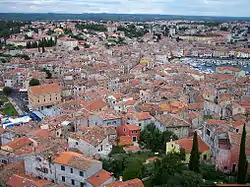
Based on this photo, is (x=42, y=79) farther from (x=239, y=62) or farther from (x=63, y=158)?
(x=239, y=62)

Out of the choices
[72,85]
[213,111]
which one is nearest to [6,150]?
[213,111]

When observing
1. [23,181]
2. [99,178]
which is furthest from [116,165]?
[23,181]

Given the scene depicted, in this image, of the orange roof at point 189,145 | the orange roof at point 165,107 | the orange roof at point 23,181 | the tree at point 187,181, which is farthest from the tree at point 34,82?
the tree at point 187,181

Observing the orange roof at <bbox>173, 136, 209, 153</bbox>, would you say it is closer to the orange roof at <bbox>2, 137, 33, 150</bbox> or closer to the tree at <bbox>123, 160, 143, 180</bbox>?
the tree at <bbox>123, 160, 143, 180</bbox>

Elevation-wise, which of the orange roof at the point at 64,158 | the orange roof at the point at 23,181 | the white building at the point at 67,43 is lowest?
the orange roof at the point at 23,181

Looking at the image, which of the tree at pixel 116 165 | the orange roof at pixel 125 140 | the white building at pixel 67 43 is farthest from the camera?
the white building at pixel 67 43

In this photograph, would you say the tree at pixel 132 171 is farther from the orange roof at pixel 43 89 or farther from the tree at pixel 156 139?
the orange roof at pixel 43 89

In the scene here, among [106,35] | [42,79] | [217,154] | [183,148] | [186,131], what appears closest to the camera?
[217,154]

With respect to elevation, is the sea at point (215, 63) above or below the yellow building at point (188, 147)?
below
